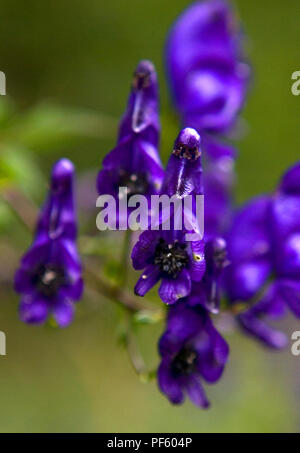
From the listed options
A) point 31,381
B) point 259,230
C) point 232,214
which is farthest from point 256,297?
point 31,381

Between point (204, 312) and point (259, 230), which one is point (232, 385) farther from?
point (204, 312)

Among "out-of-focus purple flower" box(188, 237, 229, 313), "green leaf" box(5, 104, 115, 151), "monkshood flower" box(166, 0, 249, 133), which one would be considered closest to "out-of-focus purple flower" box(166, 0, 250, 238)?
"monkshood flower" box(166, 0, 249, 133)

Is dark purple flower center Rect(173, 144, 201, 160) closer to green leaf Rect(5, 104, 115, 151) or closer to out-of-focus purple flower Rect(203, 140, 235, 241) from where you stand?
out-of-focus purple flower Rect(203, 140, 235, 241)

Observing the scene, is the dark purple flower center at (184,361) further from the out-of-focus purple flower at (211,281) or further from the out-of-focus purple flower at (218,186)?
the out-of-focus purple flower at (218,186)

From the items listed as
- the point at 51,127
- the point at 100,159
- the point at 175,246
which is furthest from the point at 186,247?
the point at 100,159

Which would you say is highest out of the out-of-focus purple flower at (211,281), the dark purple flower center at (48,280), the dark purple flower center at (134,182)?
the dark purple flower center at (134,182)

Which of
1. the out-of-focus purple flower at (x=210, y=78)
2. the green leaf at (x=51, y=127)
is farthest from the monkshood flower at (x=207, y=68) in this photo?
the green leaf at (x=51, y=127)
